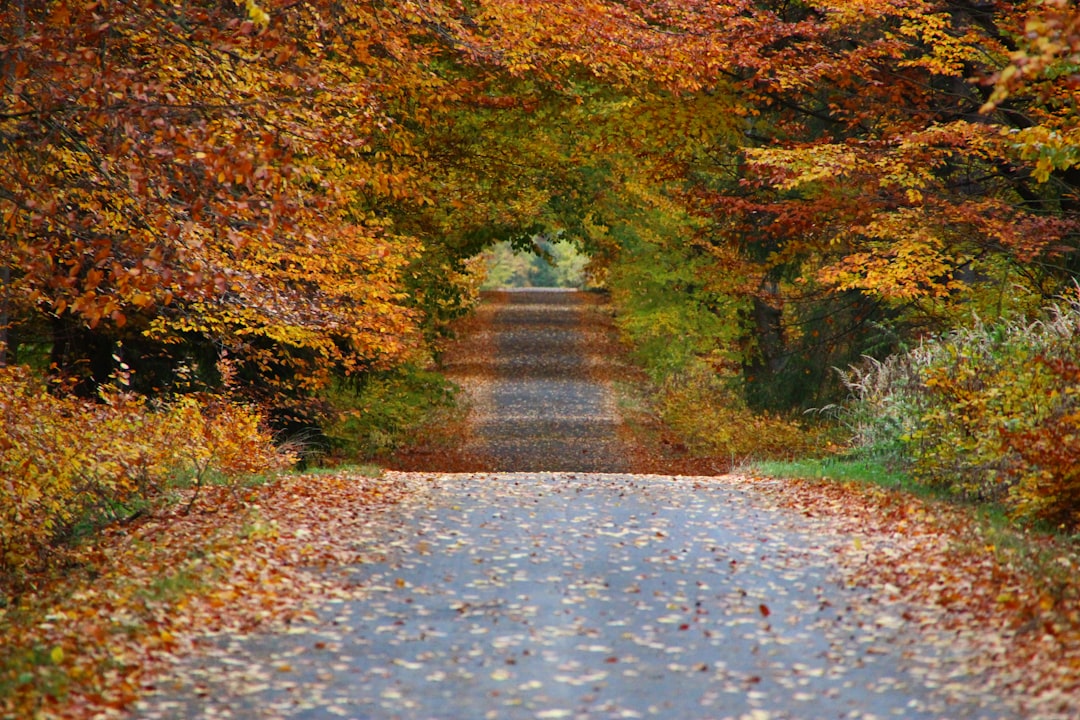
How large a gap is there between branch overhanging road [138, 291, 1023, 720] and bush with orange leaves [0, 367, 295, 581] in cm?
224

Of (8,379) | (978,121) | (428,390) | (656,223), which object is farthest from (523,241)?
(8,379)

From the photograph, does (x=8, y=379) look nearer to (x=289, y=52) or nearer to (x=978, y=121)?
(x=289, y=52)

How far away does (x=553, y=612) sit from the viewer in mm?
7098

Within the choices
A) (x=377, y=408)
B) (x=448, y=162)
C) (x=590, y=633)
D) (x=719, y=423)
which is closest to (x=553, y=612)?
(x=590, y=633)

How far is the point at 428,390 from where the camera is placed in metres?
21.7

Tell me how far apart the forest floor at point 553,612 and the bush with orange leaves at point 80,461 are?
64cm

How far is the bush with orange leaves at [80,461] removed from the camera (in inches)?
361

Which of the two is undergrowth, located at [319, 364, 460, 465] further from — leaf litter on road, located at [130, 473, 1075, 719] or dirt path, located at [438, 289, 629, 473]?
leaf litter on road, located at [130, 473, 1075, 719]

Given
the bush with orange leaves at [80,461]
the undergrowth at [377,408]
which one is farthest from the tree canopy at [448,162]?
the bush with orange leaves at [80,461]

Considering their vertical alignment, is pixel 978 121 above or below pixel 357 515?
above

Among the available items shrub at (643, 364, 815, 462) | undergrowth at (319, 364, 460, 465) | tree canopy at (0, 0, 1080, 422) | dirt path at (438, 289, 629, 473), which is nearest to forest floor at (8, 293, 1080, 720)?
tree canopy at (0, 0, 1080, 422)

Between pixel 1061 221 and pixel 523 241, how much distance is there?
9.77 meters

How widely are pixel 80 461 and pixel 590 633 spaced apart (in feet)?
16.9

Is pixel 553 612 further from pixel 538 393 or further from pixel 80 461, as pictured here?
pixel 538 393
